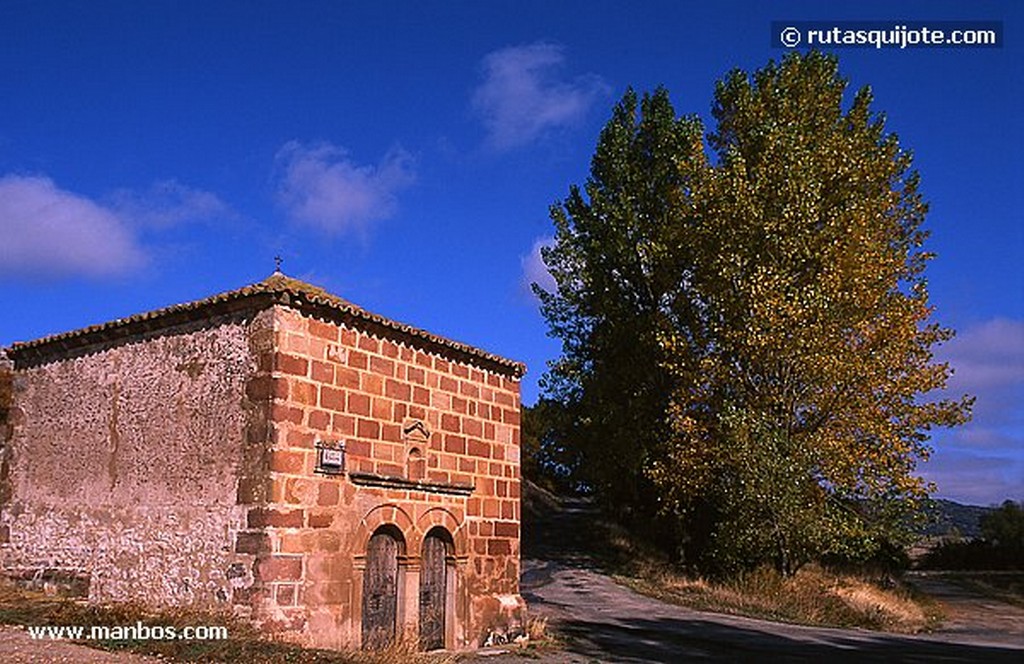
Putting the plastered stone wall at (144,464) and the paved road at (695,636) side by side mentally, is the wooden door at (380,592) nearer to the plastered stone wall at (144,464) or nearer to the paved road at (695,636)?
the paved road at (695,636)

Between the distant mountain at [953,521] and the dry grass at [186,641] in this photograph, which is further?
the distant mountain at [953,521]

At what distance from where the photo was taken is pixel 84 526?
39.8 feet

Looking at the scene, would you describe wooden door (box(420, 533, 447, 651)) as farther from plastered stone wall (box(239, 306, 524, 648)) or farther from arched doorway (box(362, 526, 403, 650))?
arched doorway (box(362, 526, 403, 650))

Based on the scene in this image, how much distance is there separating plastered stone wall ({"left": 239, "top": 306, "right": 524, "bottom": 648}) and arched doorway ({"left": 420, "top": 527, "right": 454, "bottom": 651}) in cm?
14

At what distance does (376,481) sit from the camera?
12.0m

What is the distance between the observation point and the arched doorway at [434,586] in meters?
12.8

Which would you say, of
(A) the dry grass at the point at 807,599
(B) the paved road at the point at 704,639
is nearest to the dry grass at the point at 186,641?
→ (B) the paved road at the point at 704,639

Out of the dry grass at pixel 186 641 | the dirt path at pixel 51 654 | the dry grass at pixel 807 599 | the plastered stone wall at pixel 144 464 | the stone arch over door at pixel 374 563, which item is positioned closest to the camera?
the dirt path at pixel 51 654

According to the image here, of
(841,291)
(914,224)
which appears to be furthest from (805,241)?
(914,224)

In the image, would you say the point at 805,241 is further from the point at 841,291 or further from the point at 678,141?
the point at 678,141

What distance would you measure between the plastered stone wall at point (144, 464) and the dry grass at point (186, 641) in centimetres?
33

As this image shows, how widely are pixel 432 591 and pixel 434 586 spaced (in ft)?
0.25

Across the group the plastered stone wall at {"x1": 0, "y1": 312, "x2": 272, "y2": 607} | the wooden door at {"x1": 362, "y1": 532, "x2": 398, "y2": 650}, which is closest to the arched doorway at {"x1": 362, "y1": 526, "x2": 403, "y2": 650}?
the wooden door at {"x1": 362, "y1": 532, "x2": 398, "y2": 650}

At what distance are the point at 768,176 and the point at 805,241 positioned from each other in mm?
1856
